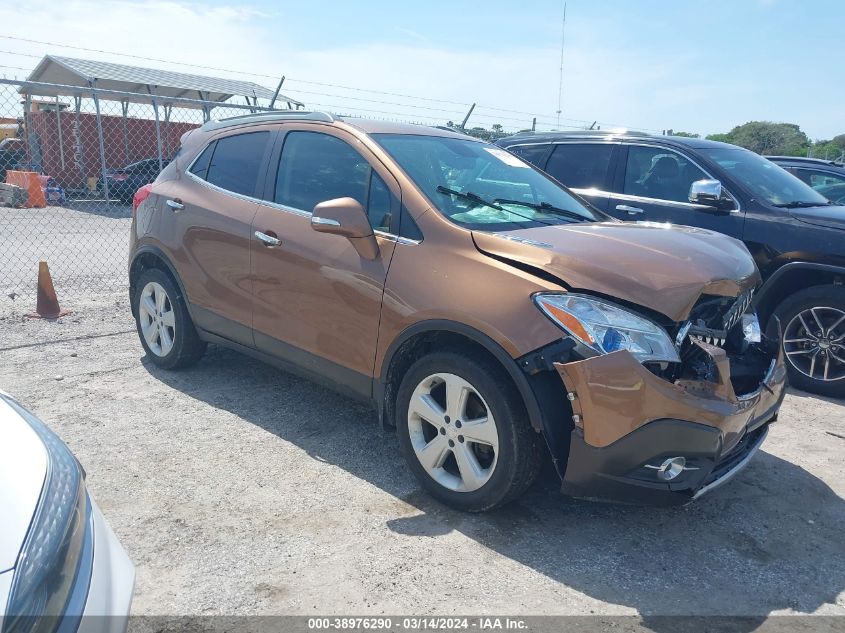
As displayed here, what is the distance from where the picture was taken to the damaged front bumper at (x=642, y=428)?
2.90 m

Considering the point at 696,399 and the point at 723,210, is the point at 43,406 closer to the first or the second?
the point at 696,399

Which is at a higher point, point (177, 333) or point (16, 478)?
point (16, 478)

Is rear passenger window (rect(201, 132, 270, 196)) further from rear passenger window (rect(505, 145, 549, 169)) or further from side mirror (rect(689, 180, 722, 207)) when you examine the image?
side mirror (rect(689, 180, 722, 207))

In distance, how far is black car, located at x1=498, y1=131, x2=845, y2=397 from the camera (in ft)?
17.3

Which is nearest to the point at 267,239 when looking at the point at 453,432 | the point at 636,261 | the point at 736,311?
the point at 453,432

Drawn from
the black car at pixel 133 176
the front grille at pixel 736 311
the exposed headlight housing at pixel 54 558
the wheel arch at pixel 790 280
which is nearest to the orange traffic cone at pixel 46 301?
the exposed headlight housing at pixel 54 558

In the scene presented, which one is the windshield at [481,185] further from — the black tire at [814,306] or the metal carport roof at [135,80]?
the metal carport roof at [135,80]

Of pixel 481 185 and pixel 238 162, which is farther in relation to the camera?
pixel 238 162

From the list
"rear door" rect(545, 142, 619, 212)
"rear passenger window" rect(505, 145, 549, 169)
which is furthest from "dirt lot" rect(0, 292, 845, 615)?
"rear passenger window" rect(505, 145, 549, 169)

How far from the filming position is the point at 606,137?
6.62 m

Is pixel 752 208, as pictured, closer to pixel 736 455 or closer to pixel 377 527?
pixel 736 455

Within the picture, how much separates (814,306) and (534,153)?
2898 mm

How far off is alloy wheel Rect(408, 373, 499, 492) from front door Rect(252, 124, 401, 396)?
408 mm

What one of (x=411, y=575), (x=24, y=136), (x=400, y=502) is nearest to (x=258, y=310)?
(x=400, y=502)
